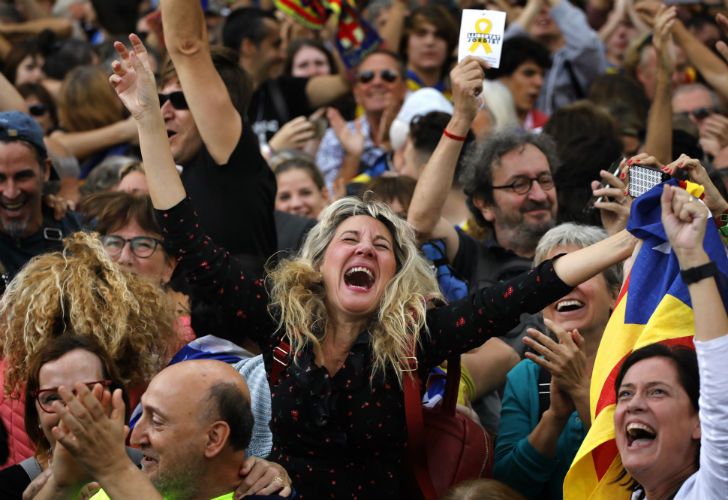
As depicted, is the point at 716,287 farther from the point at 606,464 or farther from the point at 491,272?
the point at 491,272

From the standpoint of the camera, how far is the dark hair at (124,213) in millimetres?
5883

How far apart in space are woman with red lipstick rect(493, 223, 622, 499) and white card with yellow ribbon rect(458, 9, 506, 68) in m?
0.76

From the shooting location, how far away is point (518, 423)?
505 centimetres

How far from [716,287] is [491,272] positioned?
242 cm

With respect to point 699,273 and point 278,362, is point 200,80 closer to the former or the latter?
point 278,362

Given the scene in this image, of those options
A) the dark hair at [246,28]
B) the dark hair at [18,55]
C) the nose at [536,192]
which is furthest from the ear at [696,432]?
the dark hair at [18,55]

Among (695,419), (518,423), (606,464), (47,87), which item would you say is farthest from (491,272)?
(47,87)

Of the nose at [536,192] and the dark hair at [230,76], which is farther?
the nose at [536,192]

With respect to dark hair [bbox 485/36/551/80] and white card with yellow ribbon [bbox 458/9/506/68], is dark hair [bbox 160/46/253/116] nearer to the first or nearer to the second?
white card with yellow ribbon [bbox 458/9/506/68]

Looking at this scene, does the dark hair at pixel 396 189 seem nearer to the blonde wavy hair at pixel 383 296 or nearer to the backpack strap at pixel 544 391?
the blonde wavy hair at pixel 383 296

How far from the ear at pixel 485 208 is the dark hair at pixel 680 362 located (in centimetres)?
234

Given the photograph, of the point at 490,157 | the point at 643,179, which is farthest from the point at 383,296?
the point at 490,157

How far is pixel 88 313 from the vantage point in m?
4.93

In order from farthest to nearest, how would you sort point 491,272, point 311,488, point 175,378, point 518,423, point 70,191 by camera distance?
point 70,191 < point 491,272 < point 518,423 < point 311,488 < point 175,378
